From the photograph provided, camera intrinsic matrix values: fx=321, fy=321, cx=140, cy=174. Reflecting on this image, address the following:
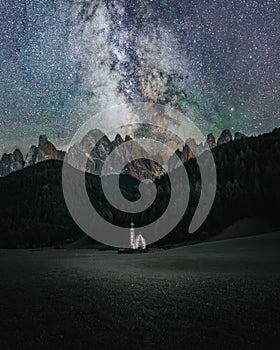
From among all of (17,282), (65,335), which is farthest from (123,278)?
(65,335)

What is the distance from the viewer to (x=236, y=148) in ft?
448

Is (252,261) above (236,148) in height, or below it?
below

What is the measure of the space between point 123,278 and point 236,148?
12354cm

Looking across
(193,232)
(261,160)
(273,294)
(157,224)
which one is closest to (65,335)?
(273,294)

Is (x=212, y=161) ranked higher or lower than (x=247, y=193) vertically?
higher

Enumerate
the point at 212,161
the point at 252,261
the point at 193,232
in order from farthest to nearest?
1. the point at 212,161
2. the point at 193,232
3. the point at 252,261

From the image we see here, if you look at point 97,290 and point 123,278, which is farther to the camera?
point 123,278

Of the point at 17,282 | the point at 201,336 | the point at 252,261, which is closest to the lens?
the point at 201,336

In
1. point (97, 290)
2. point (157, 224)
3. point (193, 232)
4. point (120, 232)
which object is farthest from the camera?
point (120, 232)

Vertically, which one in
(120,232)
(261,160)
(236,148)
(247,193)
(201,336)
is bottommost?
(201,336)

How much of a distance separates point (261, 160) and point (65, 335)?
115 metres

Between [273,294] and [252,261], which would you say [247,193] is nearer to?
[252,261]

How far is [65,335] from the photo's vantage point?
10625 mm

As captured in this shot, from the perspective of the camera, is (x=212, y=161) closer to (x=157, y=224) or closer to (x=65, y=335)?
(x=157, y=224)
